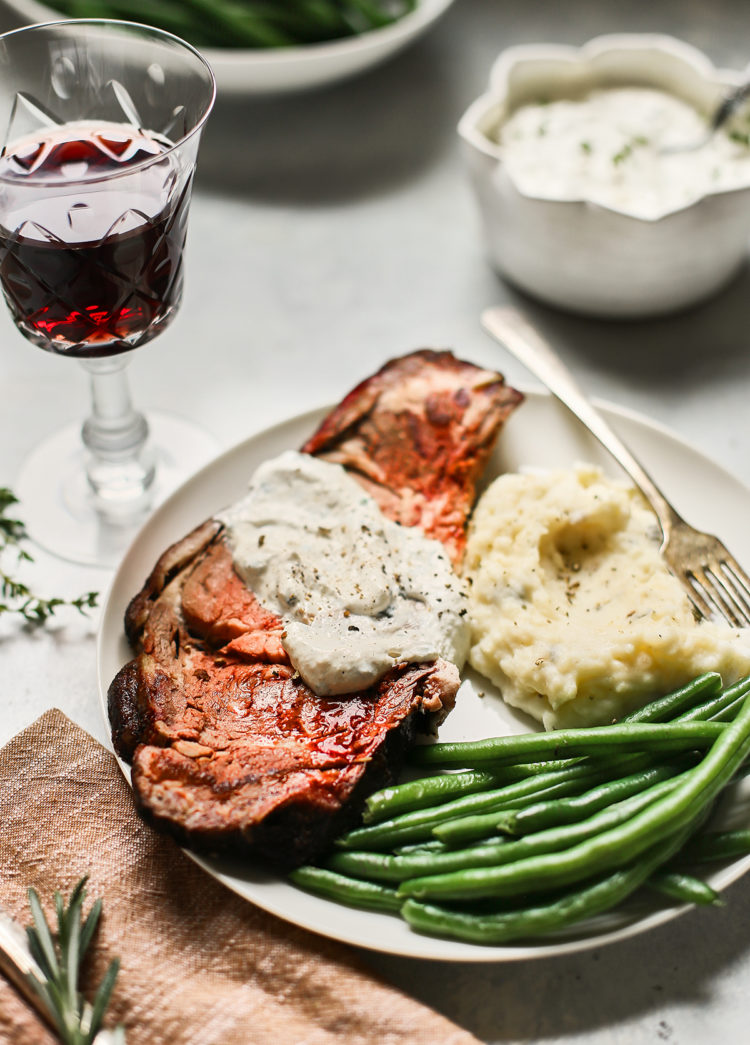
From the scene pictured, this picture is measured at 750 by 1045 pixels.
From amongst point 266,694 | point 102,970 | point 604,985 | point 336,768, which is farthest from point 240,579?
point 604,985

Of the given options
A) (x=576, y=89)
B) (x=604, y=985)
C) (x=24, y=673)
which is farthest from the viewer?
(x=576, y=89)

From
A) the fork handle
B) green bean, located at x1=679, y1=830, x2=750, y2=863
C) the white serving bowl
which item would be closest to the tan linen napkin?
green bean, located at x1=679, y1=830, x2=750, y2=863

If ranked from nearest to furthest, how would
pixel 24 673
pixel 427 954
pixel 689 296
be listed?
pixel 427 954 < pixel 24 673 < pixel 689 296

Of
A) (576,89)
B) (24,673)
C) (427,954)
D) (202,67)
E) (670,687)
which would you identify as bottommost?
(24,673)

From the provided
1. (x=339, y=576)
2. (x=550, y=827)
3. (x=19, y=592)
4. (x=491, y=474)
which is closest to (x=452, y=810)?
(x=550, y=827)

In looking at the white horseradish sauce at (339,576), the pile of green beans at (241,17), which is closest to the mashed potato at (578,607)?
the white horseradish sauce at (339,576)

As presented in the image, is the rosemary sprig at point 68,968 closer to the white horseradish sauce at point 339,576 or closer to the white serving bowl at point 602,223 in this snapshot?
the white horseradish sauce at point 339,576

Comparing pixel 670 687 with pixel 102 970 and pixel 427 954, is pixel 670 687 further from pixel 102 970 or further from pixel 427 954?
pixel 102 970

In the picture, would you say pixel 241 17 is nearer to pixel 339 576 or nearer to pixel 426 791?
pixel 339 576
